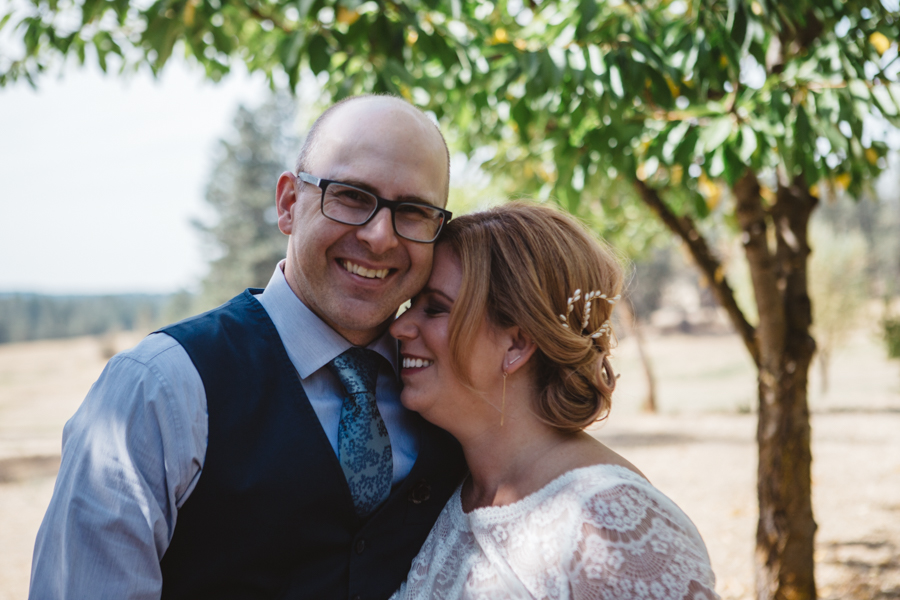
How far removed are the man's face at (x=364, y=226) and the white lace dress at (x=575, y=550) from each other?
0.69 meters

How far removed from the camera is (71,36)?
10.6 feet

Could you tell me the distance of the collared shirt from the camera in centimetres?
146

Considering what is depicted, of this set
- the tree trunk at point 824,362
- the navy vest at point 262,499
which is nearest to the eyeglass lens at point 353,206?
the navy vest at point 262,499

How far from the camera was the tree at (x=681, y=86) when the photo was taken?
243 centimetres

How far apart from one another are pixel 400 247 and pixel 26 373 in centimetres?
3468

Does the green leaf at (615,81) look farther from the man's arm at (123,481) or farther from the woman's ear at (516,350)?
the man's arm at (123,481)

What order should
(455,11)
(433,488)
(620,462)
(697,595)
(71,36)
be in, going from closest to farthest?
(697,595)
(620,462)
(433,488)
(455,11)
(71,36)

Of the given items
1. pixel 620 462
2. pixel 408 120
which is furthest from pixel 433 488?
pixel 408 120

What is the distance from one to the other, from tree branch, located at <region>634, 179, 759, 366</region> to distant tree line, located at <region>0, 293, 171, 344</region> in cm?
3636

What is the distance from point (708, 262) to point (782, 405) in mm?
940

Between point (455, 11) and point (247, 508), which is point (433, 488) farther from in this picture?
point (455, 11)

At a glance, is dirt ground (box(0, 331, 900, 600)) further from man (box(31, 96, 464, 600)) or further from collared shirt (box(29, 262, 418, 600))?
collared shirt (box(29, 262, 418, 600))

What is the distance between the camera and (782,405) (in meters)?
3.64

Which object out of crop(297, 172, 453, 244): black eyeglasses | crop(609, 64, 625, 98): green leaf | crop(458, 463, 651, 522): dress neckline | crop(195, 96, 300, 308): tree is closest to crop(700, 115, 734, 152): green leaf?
crop(609, 64, 625, 98): green leaf
